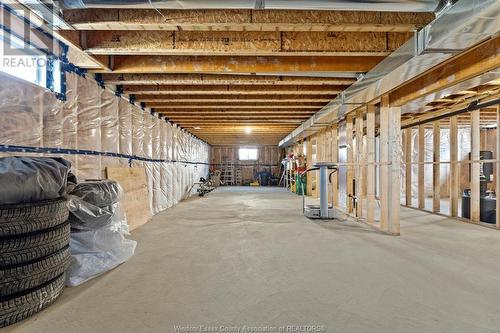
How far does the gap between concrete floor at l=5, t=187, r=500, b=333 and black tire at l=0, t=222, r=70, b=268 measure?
1.28 feet

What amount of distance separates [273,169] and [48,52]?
41.5ft

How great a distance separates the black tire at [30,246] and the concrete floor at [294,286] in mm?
390

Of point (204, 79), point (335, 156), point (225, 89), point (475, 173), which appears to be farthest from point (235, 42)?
point (475, 173)

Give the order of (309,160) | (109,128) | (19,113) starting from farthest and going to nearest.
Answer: (309,160), (109,128), (19,113)

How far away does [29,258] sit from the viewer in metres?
1.65

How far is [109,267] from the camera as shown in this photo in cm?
237

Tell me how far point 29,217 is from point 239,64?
255cm

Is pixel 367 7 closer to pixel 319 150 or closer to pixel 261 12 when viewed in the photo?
pixel 261 12

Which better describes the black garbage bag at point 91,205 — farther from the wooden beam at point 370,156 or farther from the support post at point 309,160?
the support post at point 309,160

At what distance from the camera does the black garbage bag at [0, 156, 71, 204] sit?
158 cm

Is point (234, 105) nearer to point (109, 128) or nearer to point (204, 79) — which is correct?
point (204, 79)

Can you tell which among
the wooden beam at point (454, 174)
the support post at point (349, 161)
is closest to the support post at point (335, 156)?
the support post at point (349, 161)

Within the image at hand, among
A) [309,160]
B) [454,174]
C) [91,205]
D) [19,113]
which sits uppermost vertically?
[19,113]

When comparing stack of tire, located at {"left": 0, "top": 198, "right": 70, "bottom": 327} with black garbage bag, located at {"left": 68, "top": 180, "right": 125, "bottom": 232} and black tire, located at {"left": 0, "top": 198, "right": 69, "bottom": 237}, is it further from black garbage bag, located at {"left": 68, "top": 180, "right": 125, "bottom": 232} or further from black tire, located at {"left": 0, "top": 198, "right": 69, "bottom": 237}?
black garbage bag, located at {"left": 68, "top": 180, "right": 125, "bottom": 232}
